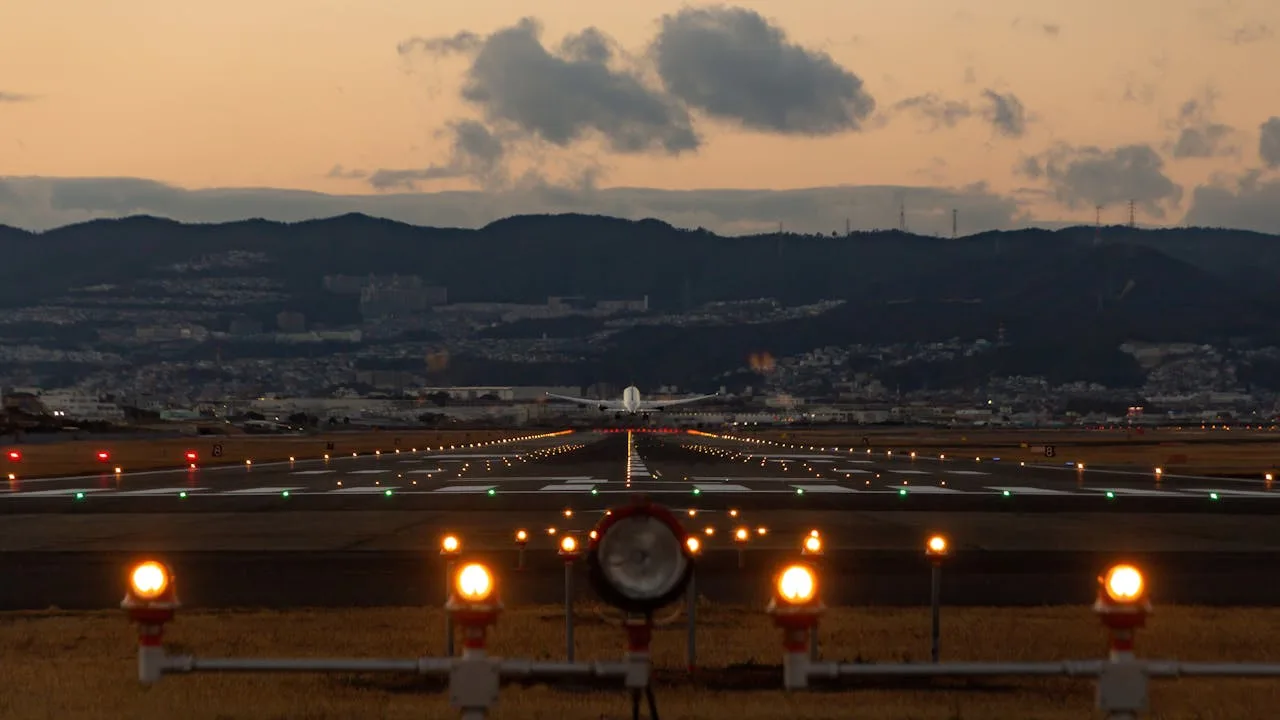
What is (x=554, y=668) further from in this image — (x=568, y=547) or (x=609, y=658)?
(x=609, y=658)

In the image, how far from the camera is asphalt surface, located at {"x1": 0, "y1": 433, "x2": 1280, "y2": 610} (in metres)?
26.6

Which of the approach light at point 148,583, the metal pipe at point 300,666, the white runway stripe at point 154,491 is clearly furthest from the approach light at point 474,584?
the white runway stripe at point 154,491

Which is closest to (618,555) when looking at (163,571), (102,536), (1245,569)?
(163,571)

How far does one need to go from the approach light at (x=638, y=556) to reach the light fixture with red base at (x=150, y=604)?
272 cm

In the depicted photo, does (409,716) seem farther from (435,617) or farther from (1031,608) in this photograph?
(1031,608)

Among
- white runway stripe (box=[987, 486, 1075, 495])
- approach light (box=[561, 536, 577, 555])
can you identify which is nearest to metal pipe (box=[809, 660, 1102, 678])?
approach light (box=[561, 536, 577, 555])

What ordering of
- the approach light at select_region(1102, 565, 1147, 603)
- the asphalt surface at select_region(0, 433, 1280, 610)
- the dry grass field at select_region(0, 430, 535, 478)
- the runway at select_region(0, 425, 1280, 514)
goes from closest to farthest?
the approach light at select_region(1102, 565, 1147, 603), the asphalt surface at select_region(0, 433, 1280, 610), the runway at select_region(0, 425, 1280, 514), the dry grass field at select_region(0, 430, 535, 478)

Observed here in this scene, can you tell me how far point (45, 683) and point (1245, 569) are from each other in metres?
20.9

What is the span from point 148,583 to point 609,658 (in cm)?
885

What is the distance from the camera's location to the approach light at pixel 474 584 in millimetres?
10492

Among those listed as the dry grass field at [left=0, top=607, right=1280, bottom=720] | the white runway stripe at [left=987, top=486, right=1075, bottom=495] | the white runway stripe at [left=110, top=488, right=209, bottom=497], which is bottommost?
the white runway stripe at [left=110, top=488, right=209, bottom=497]

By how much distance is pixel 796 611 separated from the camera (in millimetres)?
10438

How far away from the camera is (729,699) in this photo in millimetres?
16000

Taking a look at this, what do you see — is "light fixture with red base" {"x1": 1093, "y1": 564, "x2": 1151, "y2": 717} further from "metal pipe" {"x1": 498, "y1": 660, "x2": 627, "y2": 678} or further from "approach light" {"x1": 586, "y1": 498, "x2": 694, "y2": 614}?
"metal pipe" {"x1": 498, "y1": 660, "x2": 627, "y2": 678}
